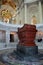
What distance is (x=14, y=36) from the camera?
22.9 meters

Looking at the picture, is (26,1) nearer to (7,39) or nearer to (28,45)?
(7,39)

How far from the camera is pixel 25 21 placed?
2544 centimetres

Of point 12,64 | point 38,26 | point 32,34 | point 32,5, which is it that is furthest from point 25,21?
point 12,64

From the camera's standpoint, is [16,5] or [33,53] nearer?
[33,53]

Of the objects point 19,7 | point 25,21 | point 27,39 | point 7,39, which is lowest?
point 7,39

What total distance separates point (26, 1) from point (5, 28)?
398 inches

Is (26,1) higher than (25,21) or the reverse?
higher

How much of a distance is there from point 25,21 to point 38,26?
6446 mm

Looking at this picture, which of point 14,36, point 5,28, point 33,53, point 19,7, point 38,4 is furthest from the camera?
point 19,7

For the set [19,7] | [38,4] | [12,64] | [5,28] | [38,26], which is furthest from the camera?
[19,7]

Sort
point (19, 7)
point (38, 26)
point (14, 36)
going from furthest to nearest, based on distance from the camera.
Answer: point (19, 7)
point (14, 36)
point (38, 26)

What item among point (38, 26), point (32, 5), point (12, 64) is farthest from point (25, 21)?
point (12, 64)

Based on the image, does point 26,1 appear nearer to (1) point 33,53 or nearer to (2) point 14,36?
(2) point 14,36

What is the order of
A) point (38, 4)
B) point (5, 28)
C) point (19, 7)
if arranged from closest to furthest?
point (5, 28) < point (38, 4) < point (19, 7)
